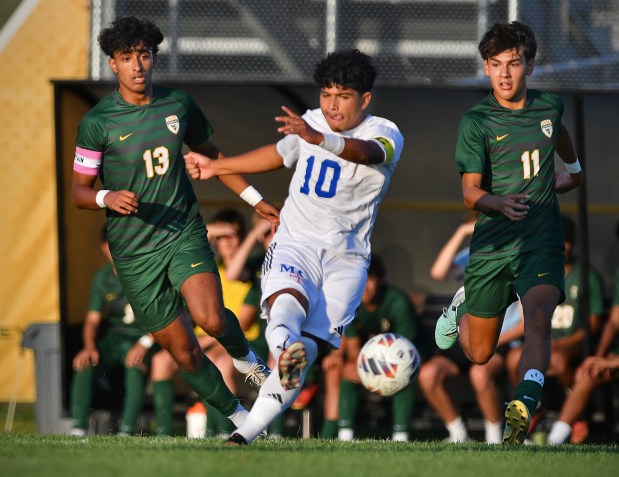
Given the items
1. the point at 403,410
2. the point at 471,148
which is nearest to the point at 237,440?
the point at 471,148

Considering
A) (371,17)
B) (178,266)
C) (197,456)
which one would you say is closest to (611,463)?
(197,456)

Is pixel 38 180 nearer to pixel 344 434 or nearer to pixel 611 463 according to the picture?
pixel 344 434

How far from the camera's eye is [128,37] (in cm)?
754

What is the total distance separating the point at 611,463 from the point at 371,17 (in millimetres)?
6656

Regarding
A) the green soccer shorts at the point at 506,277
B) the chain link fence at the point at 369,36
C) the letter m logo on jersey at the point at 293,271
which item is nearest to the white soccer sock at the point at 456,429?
the chain link fence at the point at 369,36

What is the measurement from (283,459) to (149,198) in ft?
6.91

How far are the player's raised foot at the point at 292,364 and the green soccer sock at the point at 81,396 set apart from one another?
5.67 m

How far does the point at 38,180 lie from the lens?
534 inches

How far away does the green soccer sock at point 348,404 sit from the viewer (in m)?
11.4

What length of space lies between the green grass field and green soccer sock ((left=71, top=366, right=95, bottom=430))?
4.15m

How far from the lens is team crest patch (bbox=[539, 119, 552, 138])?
7.52m

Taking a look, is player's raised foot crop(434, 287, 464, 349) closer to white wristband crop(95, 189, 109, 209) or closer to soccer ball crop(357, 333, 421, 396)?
soccer ball crop(357, 333, 421, 396)

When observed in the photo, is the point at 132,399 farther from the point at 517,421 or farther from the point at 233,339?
the point at 517,421

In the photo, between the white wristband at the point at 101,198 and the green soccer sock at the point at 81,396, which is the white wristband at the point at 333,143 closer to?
the white wristband at the point at 101,198
